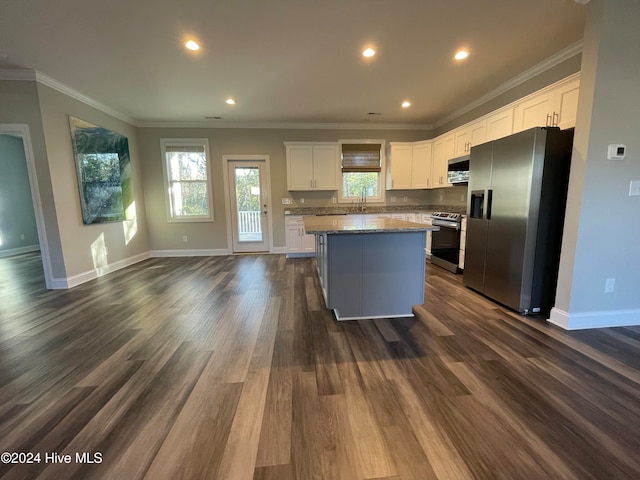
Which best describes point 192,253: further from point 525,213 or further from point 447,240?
point 525,213

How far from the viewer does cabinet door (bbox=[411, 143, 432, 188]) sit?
5.28 metres

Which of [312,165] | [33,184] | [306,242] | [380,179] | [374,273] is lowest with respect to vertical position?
[306,242]

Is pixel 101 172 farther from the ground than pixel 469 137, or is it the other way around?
pixel 469 137

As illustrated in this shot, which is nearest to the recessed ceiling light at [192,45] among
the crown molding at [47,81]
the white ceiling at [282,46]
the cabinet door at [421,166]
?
the white ceiling at [282,46]

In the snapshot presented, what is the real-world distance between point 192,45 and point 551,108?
12.5 ft

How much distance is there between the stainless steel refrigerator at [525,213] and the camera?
245cm

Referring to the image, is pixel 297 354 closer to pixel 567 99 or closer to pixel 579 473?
pixel 579 473

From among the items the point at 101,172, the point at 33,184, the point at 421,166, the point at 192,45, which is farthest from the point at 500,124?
the point at 33,184

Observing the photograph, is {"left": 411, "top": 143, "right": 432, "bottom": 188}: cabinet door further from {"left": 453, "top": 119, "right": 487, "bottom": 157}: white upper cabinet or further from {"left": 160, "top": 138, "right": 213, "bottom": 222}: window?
{"left": 160, "top": 138, "right": 213, "bottom": 222}: window

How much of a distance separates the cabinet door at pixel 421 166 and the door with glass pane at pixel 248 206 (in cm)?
318

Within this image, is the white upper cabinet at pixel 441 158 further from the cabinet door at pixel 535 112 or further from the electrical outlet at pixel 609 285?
the electrical outlet at pixel 609 285

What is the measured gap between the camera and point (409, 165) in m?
5.42

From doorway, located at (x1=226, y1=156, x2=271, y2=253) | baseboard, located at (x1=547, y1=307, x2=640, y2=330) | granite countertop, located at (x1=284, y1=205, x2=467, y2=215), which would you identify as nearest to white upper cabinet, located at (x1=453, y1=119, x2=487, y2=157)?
granite countertop, located at (x1=284, y1=205, x2=467, y2=215)

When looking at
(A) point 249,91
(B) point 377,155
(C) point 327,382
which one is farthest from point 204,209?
(C) point 327,382
